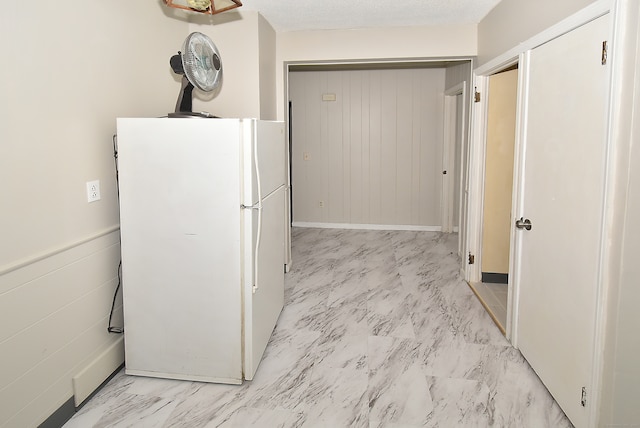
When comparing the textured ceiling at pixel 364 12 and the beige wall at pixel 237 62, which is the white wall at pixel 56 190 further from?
the textured ceiling at pixel 364 12

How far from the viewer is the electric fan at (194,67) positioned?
8.63 ft

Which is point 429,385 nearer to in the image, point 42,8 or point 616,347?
point 616,347

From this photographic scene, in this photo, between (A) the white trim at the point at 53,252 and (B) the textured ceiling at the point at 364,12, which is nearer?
(A) the white trim at the point at 53,252

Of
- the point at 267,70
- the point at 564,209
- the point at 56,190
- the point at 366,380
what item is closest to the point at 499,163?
the point at 564,209

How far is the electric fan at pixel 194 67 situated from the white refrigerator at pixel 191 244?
1.07 feet

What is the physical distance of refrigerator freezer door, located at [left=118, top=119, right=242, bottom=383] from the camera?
235 cm

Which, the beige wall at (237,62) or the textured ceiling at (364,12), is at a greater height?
the textured ceiling at (364,12)

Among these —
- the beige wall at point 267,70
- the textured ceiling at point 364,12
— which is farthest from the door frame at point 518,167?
the beige wall at point 267,70

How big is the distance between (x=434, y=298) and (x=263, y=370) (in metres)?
1.81

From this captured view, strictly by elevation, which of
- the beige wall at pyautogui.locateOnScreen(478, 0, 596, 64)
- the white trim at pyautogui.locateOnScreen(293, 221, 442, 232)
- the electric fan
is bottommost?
the white trim at pyautogui.locateOnScreen(293, 221, 442, 232)

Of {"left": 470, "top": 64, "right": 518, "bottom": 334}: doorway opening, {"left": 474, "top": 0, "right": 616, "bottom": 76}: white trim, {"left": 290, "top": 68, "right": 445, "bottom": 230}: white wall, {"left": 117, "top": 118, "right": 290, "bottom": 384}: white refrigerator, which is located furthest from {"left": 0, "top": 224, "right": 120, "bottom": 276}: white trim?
{"left": 290, "top": 68, "right": 445, "bottom": 230}: white wall

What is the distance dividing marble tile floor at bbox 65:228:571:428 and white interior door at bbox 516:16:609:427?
27cm

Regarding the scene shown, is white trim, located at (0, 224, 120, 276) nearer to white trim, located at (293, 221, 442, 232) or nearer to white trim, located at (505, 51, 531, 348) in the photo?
white trim, located at (505, 51, 531, 348)

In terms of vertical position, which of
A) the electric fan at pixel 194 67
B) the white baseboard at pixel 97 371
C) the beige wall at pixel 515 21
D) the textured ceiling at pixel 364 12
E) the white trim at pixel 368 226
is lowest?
the white baseboard at pixel 97 371
